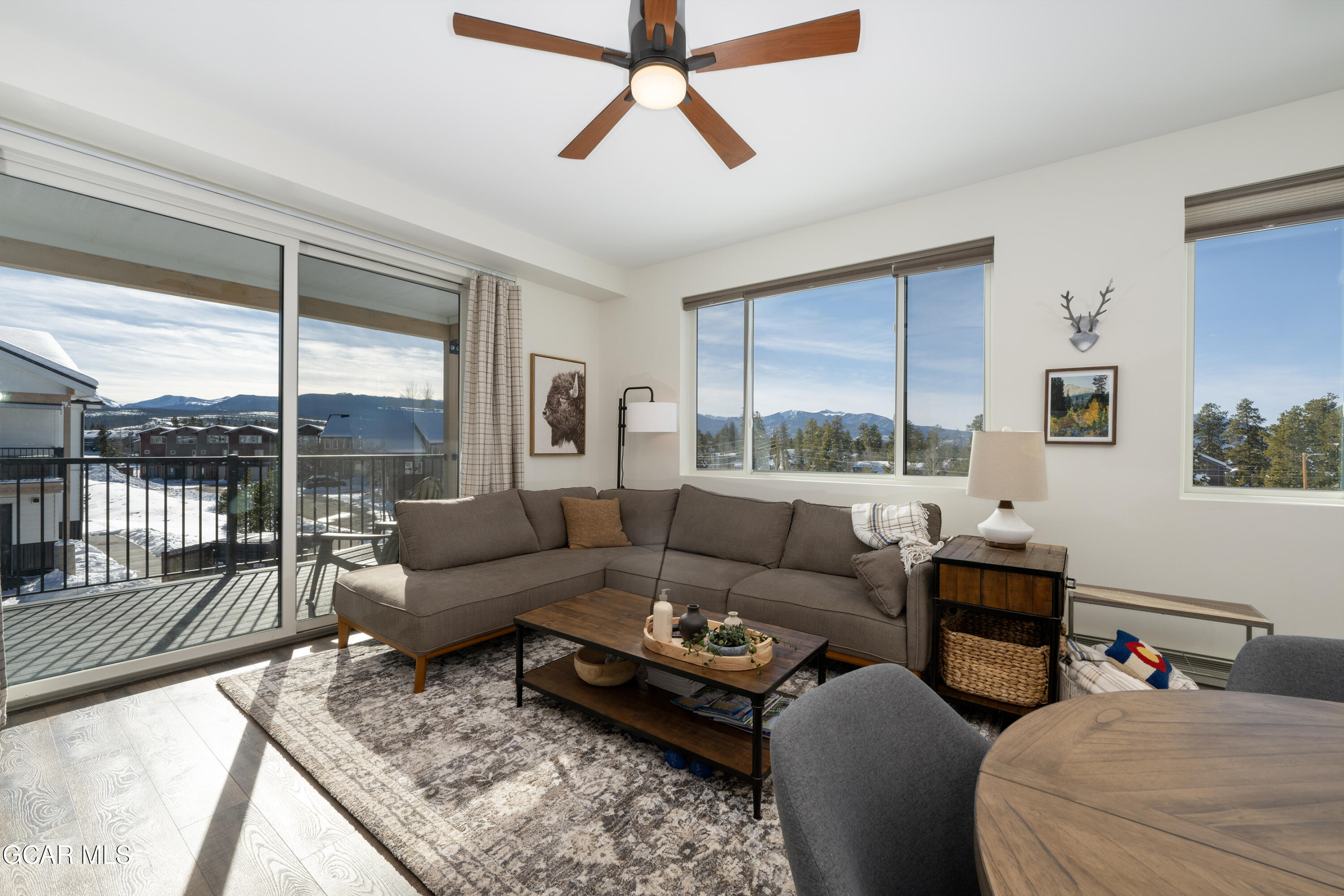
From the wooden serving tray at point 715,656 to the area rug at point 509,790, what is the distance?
415mm

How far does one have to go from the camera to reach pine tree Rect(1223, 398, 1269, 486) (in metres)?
2.65

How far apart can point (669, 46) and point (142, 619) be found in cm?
360

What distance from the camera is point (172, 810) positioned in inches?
69.6

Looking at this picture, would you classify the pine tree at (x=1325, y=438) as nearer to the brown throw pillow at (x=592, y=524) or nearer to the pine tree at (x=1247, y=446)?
the pine tree at (x=1247, y=446)

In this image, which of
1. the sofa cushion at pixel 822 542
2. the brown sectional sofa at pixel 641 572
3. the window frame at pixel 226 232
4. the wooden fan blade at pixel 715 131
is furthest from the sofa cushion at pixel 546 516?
the wooden fan blade at pixel 715 131

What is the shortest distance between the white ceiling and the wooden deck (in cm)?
243

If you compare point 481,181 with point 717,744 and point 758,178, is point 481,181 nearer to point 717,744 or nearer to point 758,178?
point 758,178

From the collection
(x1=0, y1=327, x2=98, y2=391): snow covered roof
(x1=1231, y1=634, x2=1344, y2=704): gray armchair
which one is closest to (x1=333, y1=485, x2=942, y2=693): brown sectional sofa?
(x1=1231, y1=634, x2=1344, y2=704): gray armchair

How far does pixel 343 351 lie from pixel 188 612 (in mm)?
1685

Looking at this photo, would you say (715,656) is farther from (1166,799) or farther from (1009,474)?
(1009,474)

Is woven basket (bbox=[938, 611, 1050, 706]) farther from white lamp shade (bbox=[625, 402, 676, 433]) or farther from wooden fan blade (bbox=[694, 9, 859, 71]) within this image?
white lamp shade (bbox=[625, 402, 676, 433])

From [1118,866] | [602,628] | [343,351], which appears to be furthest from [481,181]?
[1118,866]

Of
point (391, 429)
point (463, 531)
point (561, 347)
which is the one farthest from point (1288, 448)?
point (391, 429)

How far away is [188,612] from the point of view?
2.91 m
